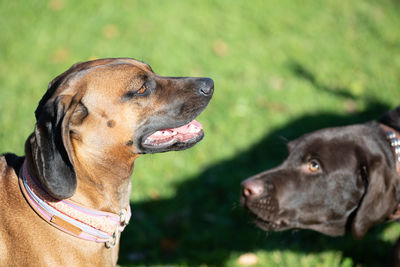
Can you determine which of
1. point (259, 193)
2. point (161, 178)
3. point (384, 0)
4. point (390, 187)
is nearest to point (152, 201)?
point (161, 178)

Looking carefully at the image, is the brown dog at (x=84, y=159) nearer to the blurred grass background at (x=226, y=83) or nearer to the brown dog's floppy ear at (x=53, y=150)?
the brown dog's floppy ear at (x=53, y=150)

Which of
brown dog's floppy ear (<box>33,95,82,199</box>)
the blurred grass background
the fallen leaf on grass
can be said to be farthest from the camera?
the blurred grass background

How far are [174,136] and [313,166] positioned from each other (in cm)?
126

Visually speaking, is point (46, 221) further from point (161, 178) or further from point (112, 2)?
point (112, 2)

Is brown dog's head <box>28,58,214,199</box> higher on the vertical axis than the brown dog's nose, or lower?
higher

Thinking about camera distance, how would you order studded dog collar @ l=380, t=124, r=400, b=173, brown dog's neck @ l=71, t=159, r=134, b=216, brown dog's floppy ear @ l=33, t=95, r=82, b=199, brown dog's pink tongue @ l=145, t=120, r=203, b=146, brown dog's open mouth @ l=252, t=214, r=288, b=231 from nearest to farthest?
1. brown dog's floppy ear @ l=33, t=95, r=82, b=199
2. brown dog's neck @ l=71, t=159, r=134, b=216
3. brown dog's pink tongue @ l=145, t=120, r=203, b=146
4. studded dog collar @ l=380, t=124, r=400, b=173
5. brown dog's open mouth @ l=252, t=214, r=288, b=231

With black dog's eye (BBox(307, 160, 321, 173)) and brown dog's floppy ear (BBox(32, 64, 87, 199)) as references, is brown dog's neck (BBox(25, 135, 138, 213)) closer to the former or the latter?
brown dog's floppy ear (BBox(32, 64, 87, 199))

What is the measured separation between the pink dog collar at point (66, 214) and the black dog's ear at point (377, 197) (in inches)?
76.8

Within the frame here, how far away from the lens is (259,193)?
3.49 meters

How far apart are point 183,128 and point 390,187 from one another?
1675mm

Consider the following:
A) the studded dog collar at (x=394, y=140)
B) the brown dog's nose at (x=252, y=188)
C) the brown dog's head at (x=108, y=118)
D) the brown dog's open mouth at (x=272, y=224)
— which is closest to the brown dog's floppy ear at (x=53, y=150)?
the brown dog's head at (x=108, y=118)

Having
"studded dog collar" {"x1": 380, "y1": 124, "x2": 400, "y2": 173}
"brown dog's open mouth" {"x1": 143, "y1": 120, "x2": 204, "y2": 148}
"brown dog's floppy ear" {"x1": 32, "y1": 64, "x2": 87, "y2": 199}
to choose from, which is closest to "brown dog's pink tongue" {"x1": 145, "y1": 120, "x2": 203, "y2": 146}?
"brown dog's open mouth" {"x1": 143, "y1": 120, "x2": 204, "y2": 148}

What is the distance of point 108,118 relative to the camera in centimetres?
278

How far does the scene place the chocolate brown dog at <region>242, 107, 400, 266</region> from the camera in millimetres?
3441
